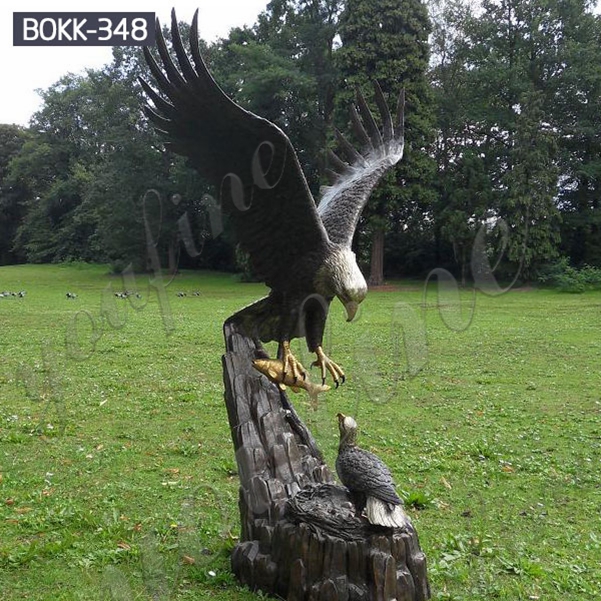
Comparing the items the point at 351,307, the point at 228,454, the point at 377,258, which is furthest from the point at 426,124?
the point at 351,307

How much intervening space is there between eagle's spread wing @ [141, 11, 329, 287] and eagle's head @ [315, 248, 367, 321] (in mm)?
110

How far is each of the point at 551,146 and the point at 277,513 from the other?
21.4m

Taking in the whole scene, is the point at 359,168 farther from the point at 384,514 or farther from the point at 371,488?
the point at 384,514

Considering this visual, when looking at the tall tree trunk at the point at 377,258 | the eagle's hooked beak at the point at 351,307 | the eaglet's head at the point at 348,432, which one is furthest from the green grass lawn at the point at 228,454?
the tall tree trunk at the point at 377,258

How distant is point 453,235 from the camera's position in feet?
67.3

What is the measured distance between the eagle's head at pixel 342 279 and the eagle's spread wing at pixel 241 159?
0.11m

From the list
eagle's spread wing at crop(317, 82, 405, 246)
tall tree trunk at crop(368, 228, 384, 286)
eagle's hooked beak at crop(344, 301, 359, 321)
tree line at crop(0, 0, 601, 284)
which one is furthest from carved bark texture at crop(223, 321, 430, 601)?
tall tree trunk at crop(368, 228, 384, 286)

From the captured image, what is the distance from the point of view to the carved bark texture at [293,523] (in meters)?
3.07

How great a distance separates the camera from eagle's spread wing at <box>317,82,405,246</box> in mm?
3736

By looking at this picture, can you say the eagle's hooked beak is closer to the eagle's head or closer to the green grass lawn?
the eagle's head

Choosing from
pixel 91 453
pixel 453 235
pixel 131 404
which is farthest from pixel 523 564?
pixel 453 235

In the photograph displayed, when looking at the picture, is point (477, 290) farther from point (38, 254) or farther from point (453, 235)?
point (38, 254)

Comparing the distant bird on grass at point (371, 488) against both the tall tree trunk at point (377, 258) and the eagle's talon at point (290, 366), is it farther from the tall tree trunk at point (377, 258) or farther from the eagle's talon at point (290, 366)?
the tall tree trunk at point (377, 258)

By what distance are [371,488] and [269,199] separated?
155cm
